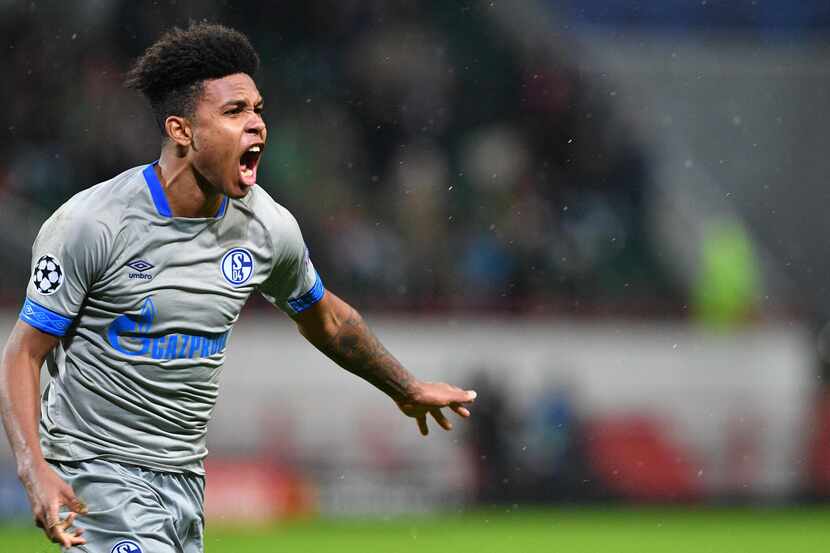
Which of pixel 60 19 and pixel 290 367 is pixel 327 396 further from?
pixel 60 19

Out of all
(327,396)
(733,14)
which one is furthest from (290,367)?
(733,14)

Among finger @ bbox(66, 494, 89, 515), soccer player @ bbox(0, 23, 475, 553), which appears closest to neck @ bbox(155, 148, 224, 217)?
soccer player @ bbox(0, 23, 475, 553)

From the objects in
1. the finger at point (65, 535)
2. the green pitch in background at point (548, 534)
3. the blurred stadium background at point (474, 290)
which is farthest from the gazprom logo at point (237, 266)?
the blurred stadium background at point (474, 290)

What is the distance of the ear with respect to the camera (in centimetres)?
440

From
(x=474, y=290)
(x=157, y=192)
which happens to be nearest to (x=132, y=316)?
(x=157, y=192)

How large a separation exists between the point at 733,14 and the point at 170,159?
1691 centimetres

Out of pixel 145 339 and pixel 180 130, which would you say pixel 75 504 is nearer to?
pixel 145 339

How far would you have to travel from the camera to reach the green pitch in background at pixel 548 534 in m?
11.0

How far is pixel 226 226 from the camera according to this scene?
4.52 m

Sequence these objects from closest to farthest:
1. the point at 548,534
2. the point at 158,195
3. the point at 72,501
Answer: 1. the point at 72,501
2. the point at 158,195
3. the point at 548,534

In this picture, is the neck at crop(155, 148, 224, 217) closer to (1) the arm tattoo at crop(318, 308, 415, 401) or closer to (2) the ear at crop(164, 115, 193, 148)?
(2) the ear at crop(164, 115, 193, 148)

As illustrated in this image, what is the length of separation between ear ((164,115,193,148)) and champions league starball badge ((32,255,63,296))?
1.76ft

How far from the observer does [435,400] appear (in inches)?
198

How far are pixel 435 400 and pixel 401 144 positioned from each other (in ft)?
36.1
